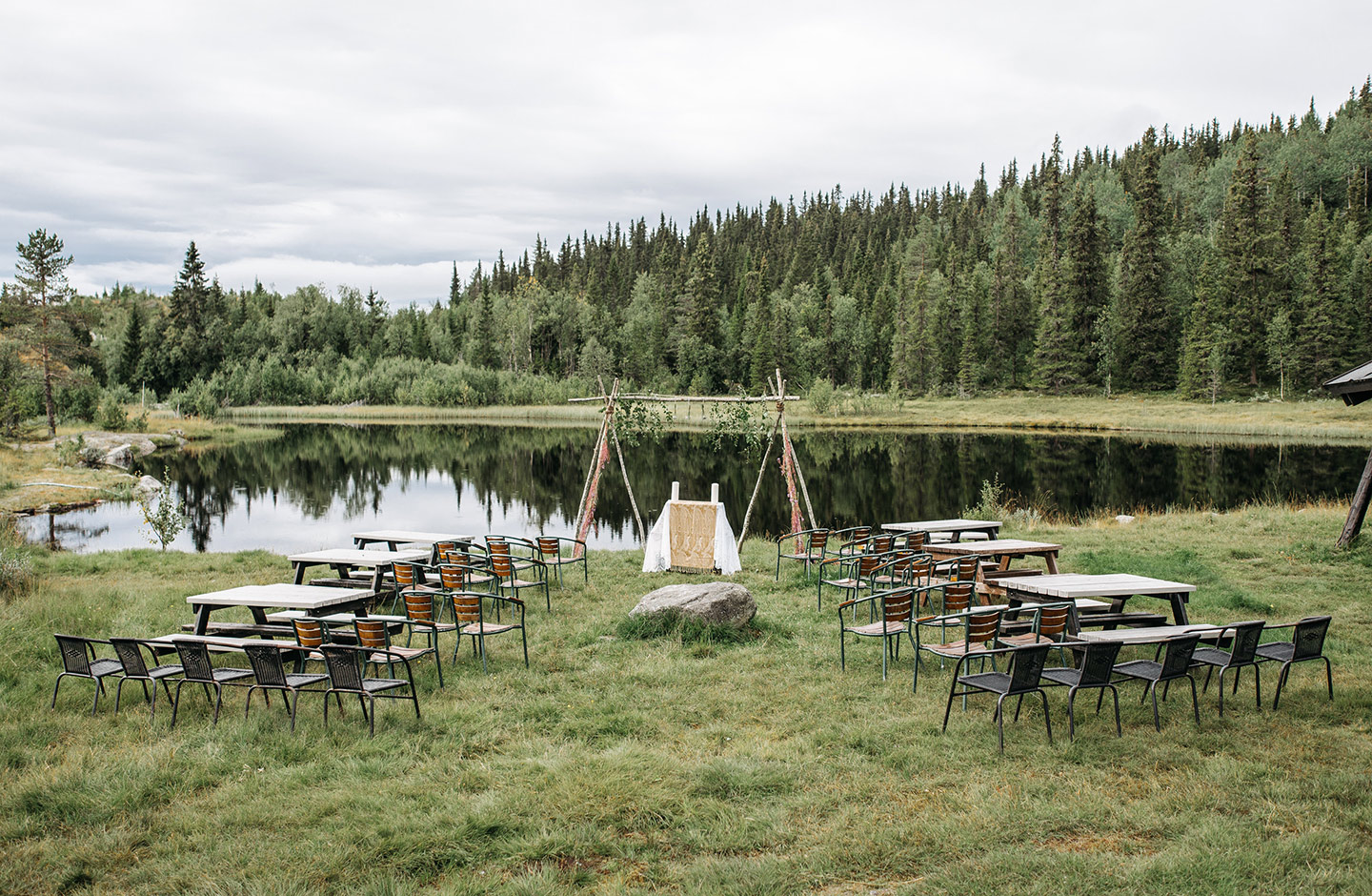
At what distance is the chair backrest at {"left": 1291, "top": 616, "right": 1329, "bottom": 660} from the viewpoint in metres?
6.61

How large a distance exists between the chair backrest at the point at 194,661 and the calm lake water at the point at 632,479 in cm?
1383

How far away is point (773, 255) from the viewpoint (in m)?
125

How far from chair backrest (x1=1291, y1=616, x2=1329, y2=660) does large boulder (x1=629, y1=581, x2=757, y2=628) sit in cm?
486

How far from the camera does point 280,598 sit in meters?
8.36

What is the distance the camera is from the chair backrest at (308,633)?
24.3 feet

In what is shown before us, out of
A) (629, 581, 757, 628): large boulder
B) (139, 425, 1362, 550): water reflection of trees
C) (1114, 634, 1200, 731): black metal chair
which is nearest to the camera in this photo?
(1114, 634, 1200, 731): black metal chair

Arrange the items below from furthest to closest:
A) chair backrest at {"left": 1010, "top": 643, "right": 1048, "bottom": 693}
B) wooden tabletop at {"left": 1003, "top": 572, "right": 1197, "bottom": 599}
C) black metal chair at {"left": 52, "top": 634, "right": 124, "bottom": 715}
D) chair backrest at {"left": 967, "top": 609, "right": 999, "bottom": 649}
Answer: wooden tabletop at {"left": 1003, "top": 572, "right": 1197, "bottom": 599} → chair backrest at {"left": 967, "top": 609, "right": 999, "bottom": 649} → black metal chair at {"left": 52, "top": 634, "right": 124, "bottom": 715} → chair backrest at {"left": 1010, "top": 643, "right": 1048, "bottom": 693}

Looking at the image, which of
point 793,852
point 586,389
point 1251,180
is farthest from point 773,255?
point 793,852

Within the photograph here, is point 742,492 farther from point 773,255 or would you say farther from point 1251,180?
point 773,255

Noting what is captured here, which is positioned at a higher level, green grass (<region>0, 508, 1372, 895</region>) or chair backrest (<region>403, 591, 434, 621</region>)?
chair backrest (<region>403, 591, 434, 621</region>)

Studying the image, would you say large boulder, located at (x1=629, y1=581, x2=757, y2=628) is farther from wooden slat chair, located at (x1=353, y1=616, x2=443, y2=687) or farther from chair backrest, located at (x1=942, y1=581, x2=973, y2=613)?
wooden slat chair, located at (x1=353, y1=616, x2=443, y2=687)

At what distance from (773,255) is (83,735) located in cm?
12387

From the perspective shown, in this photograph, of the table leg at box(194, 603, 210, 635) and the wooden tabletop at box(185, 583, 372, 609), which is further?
the table leg at box(194, 603, 210, 635)

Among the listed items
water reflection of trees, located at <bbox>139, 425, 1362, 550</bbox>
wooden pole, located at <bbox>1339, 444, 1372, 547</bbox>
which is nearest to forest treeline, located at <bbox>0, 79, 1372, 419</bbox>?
water reflection of trees, located at <bbox>139, 425, 1362, 550</bbox>
